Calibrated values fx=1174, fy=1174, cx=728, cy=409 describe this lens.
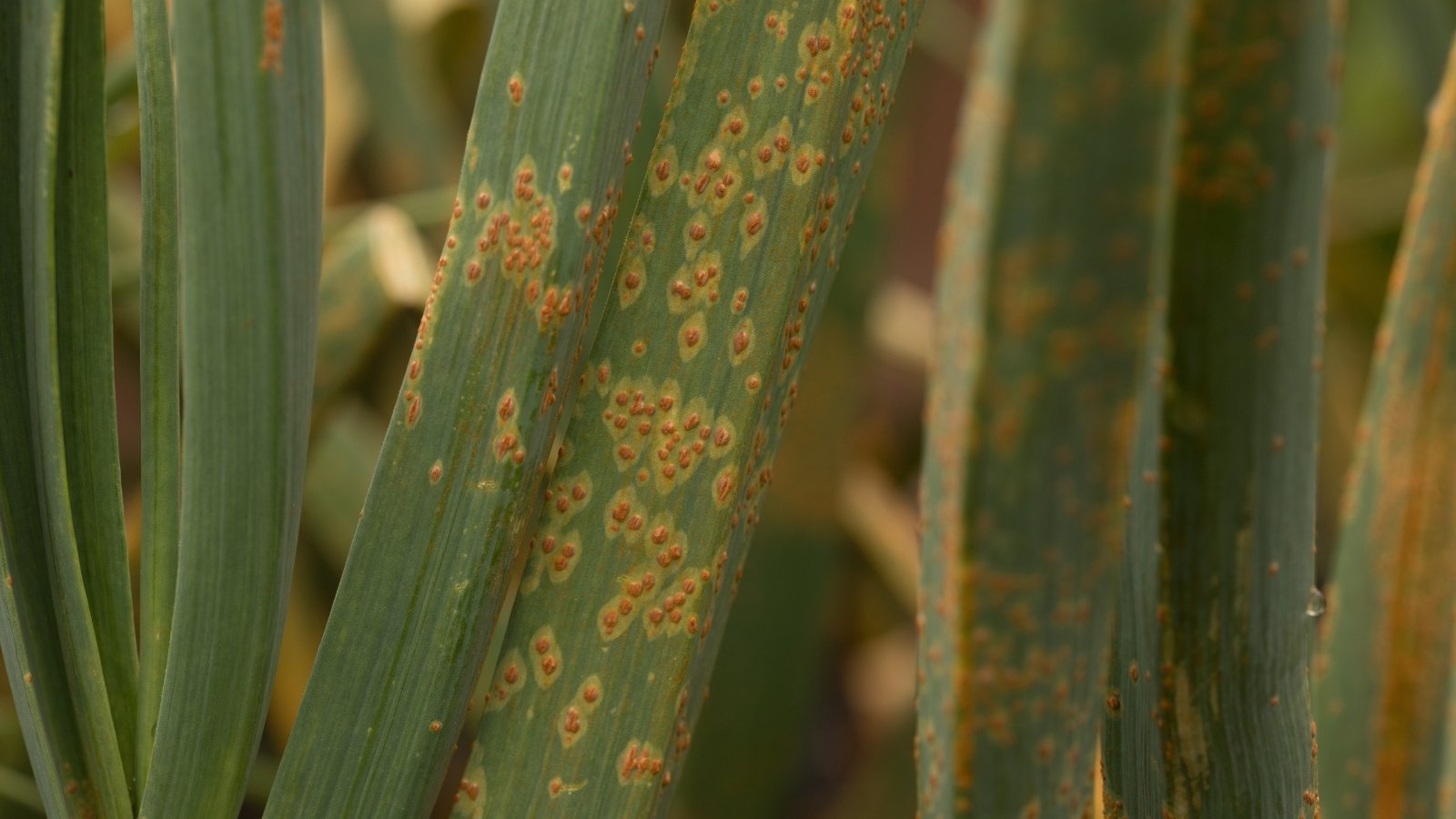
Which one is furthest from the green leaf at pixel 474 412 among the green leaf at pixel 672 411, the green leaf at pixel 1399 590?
the green leaf at pixel 1399 590

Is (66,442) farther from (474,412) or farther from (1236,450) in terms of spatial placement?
(1236,450)

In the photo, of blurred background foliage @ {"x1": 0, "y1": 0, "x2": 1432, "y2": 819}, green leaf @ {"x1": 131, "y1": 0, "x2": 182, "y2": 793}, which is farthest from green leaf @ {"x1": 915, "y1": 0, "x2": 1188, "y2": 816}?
blurred background foliage @ {"x1": 0, "y1": 0, "x2": 1432, "y2": 819}

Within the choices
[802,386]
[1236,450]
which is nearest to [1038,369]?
[1236,450]

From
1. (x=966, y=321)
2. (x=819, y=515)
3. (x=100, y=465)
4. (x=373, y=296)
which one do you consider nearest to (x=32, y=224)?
(x=100, y=465)

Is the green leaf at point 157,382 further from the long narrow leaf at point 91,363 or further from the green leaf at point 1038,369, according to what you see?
the green leaf at point 1038,369

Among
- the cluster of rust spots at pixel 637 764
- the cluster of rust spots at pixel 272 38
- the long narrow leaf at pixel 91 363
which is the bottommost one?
the cluster of rust spots at pixel 637 764

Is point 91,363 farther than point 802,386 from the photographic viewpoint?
No
